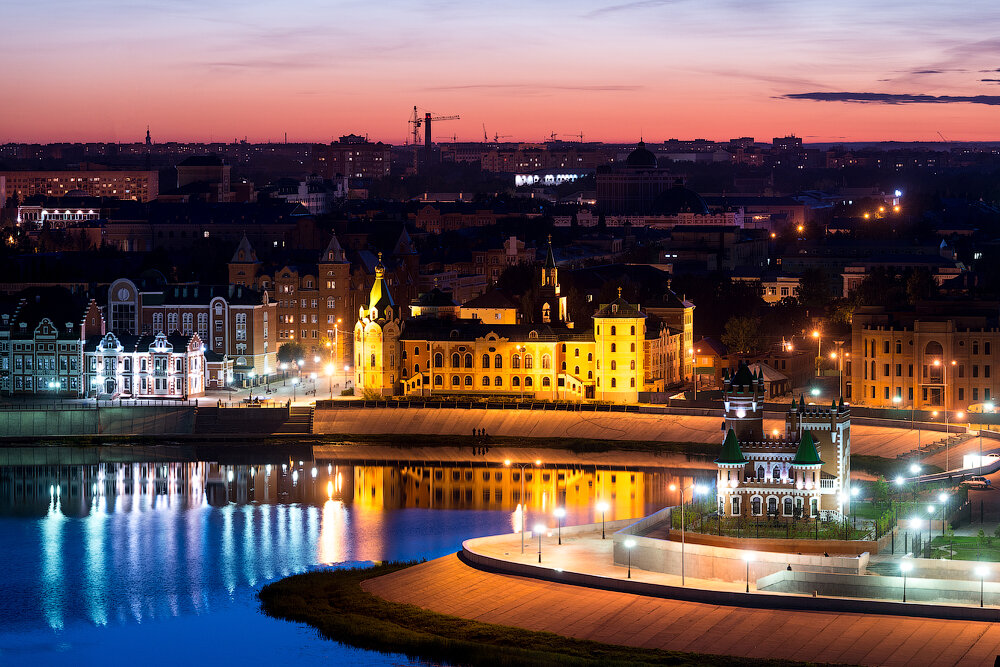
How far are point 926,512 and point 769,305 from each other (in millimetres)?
53638

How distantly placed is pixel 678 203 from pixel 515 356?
96.3m

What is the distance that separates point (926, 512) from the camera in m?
51.0

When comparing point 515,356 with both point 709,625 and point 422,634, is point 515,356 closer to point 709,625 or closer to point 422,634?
point 422,634

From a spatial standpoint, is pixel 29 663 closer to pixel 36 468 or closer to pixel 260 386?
pixel 36 468

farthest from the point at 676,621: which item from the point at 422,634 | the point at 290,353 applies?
the point at 290,353

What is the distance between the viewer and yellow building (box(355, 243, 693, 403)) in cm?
8138

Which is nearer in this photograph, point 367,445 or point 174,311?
point 367,445

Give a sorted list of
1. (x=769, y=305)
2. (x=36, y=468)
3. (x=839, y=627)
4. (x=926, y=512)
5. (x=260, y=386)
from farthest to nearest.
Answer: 1. (x=769, y=305)
2. (x=260, y=386)
3. (x=36, y=468)
4. (x=926, y=512)
5. (x=839, y=627)

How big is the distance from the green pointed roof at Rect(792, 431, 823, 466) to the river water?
29.9 feet

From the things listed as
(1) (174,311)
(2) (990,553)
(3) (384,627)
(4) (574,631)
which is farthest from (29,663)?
(1) (174,311)

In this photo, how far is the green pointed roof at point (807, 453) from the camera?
5009 cm

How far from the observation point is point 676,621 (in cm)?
4416

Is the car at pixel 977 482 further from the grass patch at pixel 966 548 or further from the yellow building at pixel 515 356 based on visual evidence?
the yellow building at pixel 515 356

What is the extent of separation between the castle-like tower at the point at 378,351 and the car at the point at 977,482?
30.4 m
